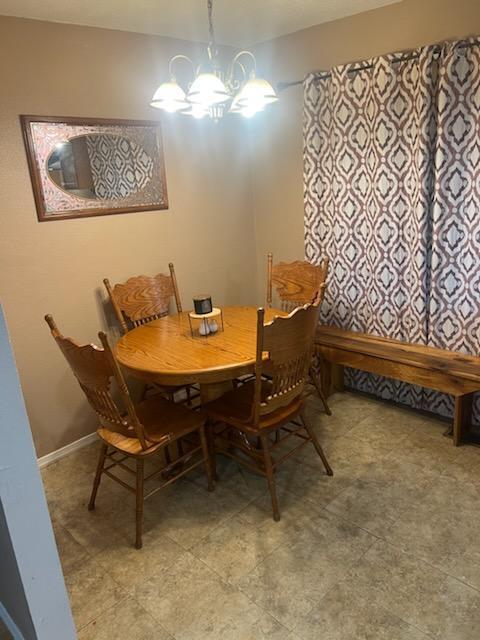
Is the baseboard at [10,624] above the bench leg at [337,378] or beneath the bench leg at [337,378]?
beneath

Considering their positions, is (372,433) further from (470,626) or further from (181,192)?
(181,192)

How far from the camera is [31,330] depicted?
2.62m

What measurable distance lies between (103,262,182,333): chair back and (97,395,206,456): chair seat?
65 cm

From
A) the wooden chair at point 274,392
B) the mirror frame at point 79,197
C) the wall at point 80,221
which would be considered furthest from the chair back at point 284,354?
the mirror frame at point 79,197

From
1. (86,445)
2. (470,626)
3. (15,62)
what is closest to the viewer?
(470,626)

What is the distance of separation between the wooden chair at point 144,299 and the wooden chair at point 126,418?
47cm

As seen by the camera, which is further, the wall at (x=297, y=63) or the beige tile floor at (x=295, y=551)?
the wall at (x=297, y=63)

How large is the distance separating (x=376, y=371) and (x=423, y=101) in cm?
156

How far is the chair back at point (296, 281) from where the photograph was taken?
10.1 feet

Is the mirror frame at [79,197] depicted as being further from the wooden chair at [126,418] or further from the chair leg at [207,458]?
the chair leg at [207,458]

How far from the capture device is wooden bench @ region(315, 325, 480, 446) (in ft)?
8.36

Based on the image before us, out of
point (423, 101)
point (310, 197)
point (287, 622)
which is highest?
point (423, 101)

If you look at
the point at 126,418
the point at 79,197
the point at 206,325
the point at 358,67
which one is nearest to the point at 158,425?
the point at 126,418

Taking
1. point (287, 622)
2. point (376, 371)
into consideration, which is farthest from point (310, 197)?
point (287, 622)
